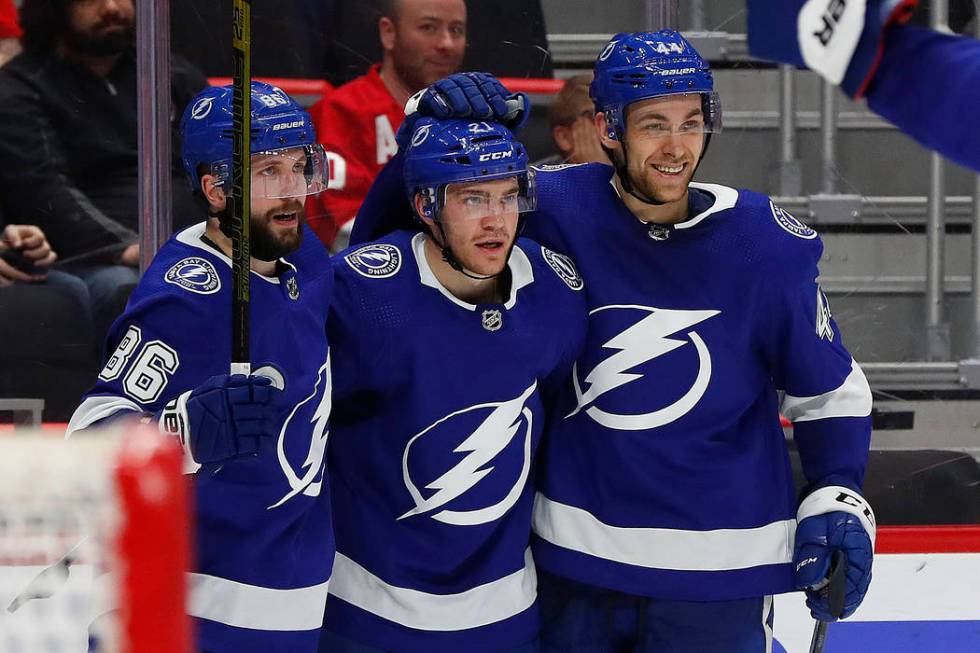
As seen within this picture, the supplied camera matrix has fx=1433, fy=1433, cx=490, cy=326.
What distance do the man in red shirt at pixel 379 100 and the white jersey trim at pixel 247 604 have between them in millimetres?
1191

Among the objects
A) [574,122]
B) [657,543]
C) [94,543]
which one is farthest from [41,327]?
[94,543]

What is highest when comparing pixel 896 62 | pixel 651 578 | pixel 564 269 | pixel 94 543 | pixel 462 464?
pixel 896 62

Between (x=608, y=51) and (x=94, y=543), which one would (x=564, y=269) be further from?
(x=94, y=543)

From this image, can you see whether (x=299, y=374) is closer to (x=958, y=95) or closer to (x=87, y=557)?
(x=87, y=557)

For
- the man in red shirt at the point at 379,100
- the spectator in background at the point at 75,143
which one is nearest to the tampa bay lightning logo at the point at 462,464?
the man in red shirt at the point at 379,100

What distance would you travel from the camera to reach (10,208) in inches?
120

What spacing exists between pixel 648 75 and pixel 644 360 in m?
0.39

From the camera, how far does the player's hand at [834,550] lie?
1.94m

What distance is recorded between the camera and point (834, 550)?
1947 millimetres

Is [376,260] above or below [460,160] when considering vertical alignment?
below

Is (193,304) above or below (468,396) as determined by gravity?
above

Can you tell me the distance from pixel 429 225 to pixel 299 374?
0.98 feet

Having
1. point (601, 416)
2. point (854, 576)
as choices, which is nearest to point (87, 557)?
point (601, 416)

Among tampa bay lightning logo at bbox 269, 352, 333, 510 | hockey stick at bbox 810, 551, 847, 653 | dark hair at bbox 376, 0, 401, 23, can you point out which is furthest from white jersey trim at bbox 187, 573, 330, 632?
dark hair at bbox 376, 0, 401, 23
